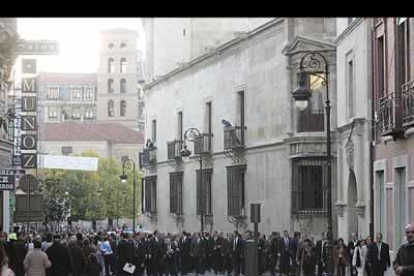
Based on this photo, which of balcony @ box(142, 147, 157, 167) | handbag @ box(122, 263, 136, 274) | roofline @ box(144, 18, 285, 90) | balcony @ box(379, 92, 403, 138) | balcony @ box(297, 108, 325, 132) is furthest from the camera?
balcony @ box(142, 147, 157, 167)

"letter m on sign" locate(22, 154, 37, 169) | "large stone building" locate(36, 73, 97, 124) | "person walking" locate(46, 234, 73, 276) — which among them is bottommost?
"person walking" locate(46, 234, 73, 276)

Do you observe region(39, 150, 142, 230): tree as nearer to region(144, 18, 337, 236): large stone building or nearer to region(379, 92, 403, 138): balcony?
region(144, 18, 337, 236): large stone building

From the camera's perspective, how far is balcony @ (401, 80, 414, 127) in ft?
74.5

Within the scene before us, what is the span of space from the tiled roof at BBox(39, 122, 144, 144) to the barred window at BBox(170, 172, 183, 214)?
74309mm

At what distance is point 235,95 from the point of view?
47344 millimetres

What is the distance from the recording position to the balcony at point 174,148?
55041mm

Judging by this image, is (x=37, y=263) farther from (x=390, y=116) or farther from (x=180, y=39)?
(x=180, y=39)

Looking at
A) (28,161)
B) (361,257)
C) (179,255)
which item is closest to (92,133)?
(28,161)

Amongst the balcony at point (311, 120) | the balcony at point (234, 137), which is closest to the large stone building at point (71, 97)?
the balcony at point (234, 137)

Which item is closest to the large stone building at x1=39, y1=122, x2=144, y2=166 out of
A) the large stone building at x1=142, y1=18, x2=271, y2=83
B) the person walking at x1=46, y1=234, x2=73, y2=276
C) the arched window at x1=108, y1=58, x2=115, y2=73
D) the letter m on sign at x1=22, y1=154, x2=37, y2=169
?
the arched window at x1=108, y1=58, x2=115, y2=73

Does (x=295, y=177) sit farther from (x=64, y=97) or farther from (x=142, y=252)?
(x=64, y=97)

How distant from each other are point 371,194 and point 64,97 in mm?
148667

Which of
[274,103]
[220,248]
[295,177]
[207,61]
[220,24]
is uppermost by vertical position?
[220,24]

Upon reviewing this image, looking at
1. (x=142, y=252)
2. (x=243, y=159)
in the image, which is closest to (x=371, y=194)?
(x=142, y=252)
